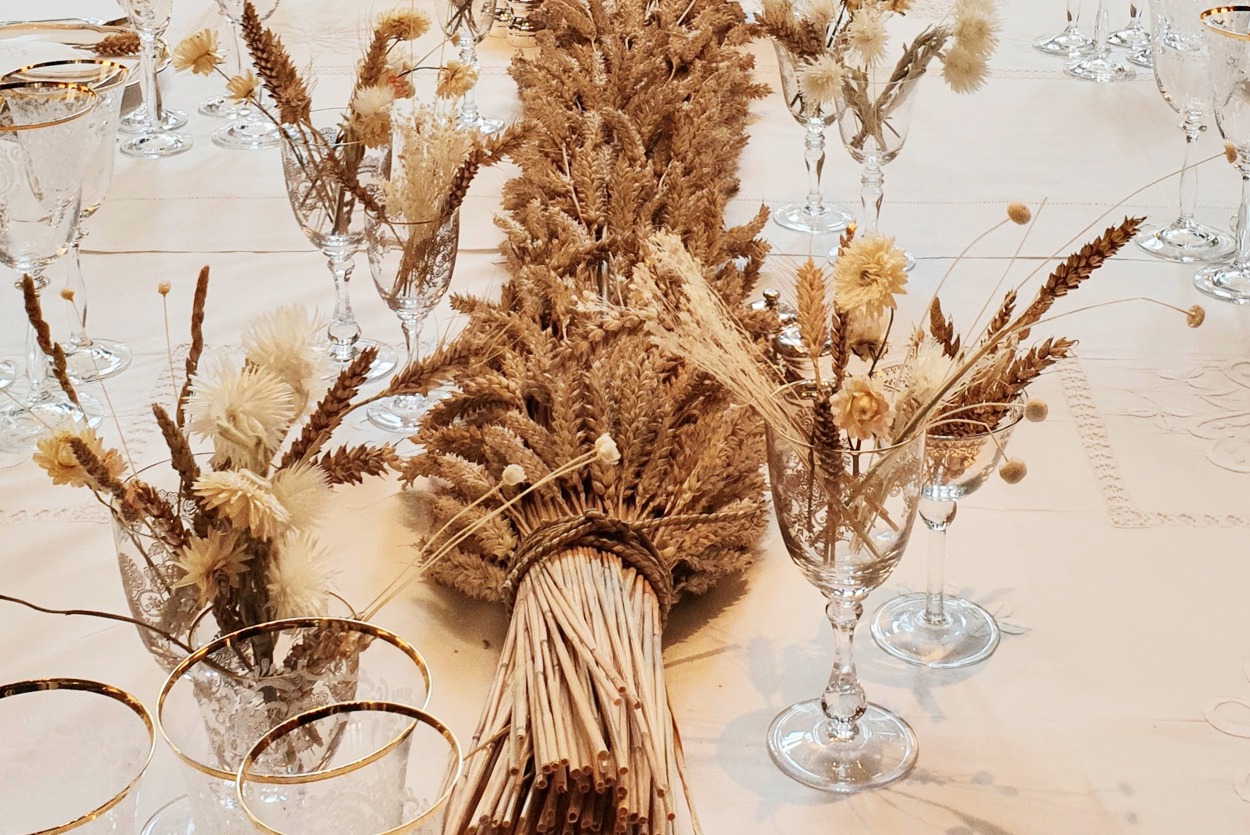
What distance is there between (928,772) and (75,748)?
53 cm

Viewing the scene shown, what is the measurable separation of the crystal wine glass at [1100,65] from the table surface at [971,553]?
31cm

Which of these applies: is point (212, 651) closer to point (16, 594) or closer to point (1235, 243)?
point (16, 594)

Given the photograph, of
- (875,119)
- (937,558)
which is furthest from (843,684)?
(875,119)

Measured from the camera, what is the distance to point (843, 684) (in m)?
0.91

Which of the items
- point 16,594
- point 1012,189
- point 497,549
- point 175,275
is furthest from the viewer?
point 1012,189

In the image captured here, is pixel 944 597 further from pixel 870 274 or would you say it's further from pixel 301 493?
pixel 301 493

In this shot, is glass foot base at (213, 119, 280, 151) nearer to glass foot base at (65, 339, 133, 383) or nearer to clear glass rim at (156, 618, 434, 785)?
glass foot base at (65, 339, 133, 383)

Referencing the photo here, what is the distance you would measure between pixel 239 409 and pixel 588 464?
41cm

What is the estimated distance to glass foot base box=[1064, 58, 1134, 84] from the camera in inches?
85.3

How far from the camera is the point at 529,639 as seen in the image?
0.89 metres

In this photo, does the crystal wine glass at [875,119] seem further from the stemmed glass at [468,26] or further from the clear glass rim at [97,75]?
the clear glass rim at [97,75]

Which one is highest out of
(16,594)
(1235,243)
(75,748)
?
(75,748)

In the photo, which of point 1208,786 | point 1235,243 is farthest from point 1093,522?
point 1235,243

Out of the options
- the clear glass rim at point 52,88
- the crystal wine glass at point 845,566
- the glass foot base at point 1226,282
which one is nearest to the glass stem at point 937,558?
the crystal wine glass at point 845,566
